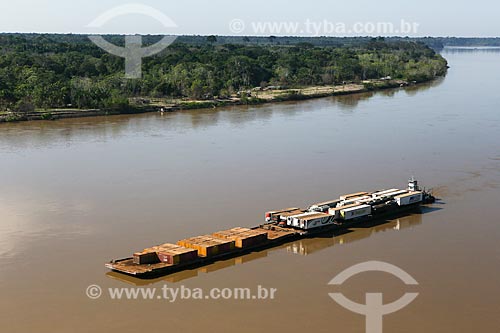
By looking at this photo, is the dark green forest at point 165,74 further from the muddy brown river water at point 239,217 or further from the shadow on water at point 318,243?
the shadow on water at point 318,243

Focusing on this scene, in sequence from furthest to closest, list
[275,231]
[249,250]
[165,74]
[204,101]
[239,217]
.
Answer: [165,74] → [204,101] → [239,217] → [275,231] → [249,250]

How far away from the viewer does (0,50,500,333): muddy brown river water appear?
11.3 metres

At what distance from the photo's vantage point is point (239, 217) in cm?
1661

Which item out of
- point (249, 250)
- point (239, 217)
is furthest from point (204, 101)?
point (249, 250)

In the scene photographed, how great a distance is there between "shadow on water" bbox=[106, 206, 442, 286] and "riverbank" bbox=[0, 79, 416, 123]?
2242 cm

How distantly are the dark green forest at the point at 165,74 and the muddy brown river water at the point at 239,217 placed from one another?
406 centimetres

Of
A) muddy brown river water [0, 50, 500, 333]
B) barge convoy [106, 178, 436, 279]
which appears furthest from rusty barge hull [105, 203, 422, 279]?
muddy brown river water [0, 50, 500, 333]

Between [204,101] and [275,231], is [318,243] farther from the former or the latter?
[204,101]

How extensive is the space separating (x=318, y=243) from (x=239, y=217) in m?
2.41

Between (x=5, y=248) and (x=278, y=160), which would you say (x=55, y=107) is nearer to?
(x=278, y=160)

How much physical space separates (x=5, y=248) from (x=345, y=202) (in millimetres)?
8645

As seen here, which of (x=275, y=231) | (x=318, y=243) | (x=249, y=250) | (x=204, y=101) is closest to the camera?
(x=249, y=250)

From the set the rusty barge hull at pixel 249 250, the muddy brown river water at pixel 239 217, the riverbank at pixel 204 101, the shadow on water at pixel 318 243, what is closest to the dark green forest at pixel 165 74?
the riverbank at pixel 204 101

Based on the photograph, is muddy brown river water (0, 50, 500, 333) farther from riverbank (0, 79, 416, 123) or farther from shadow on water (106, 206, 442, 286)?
riverbank (0, 79, 416, 123)
